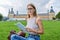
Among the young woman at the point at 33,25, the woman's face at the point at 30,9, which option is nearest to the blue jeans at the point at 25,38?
the young woman at the point at 33,25

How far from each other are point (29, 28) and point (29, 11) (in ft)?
1.28

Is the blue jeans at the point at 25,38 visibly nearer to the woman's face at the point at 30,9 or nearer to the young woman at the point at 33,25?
the young woman at the point at 33,25

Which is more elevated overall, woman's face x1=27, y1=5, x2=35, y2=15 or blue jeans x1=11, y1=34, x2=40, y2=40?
woman's face x1=27, y1=5, x2=35, y2=15

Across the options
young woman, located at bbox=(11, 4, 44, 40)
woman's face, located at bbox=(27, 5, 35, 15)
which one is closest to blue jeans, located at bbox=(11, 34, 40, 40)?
young woman, located at bbox=(11, 4, 44, 40)

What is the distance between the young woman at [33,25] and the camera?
5168 millimetres

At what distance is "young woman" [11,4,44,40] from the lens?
5.17m

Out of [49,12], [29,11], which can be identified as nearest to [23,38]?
[29,11]

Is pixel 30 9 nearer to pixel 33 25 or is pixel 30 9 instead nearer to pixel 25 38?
pixel 33 25

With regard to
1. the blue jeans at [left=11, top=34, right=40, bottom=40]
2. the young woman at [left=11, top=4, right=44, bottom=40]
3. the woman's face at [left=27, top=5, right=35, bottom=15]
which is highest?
the woman's face at [left=27, top=5, right=35, bottom=15]

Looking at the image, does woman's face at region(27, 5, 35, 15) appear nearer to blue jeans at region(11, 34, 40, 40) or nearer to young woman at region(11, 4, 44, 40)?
young woman at region(11, 4, 44, 40)

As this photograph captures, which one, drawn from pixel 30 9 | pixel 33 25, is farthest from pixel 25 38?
pixel 30 9

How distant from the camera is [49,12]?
161000 millimetres

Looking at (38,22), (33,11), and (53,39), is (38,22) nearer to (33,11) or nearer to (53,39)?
(33,11)

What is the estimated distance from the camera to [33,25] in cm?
532
